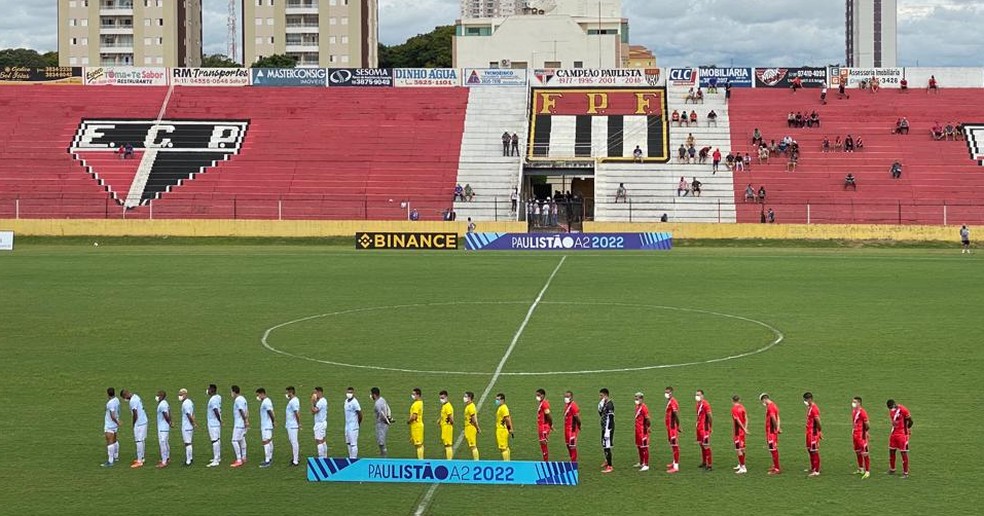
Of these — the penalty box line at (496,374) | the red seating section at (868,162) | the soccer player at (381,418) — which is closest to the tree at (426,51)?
the red seating section at (868,162)

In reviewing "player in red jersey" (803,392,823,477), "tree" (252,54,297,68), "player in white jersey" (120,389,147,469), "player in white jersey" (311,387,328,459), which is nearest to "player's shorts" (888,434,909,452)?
"player in red jersey" (803,392,823,477)

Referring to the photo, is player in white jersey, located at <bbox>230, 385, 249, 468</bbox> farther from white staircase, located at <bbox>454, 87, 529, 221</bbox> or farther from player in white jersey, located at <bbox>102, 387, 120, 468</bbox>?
white staircase, located at <bbox>454, 87, 529, 221</bbox>

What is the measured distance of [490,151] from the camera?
7800 centimetres

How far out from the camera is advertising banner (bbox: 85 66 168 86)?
8781cm

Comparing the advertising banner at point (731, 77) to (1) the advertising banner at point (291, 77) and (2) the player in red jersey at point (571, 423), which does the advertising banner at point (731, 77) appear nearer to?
(1) the advertising banner at point (291, 77)

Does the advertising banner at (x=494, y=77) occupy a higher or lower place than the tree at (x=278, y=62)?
lower

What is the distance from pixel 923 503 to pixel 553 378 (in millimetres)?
10893

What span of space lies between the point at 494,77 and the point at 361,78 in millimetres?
9911

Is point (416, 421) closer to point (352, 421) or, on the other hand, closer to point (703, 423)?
point (352, 421)

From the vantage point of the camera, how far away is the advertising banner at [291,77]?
87625 millimetres

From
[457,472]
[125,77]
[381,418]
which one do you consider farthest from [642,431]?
[125,77]

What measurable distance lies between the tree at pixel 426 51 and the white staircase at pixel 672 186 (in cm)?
8050

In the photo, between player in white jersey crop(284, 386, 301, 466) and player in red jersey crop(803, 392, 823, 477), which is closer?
player in red jersey crop(803, 392, 823, 477)

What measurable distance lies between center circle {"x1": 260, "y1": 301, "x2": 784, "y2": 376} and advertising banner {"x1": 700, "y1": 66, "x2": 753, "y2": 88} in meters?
50.1
